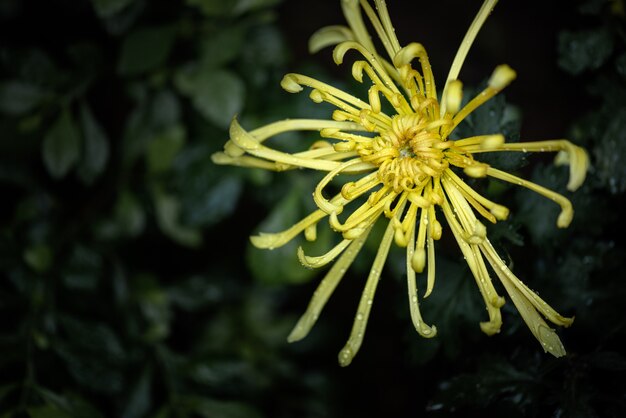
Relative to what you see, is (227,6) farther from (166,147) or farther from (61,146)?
(61,146)

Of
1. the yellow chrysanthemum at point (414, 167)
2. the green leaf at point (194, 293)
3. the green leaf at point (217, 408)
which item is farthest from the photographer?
the green leaf at point (194, 293)

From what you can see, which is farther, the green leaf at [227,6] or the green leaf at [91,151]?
the green leaf at [91,151]

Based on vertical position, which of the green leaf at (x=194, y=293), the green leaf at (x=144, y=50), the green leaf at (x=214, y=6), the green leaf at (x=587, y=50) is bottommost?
the green leaf at (x=194, y=293)

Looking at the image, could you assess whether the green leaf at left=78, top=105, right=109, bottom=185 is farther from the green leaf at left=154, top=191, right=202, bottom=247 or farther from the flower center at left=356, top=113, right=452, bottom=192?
the flower center at left=356, top=113, right=452, bottom=192

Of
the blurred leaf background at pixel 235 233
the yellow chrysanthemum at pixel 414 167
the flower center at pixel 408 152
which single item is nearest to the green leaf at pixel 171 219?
the blurred leaf background at pixel 235 233

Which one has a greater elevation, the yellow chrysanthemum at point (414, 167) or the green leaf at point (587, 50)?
the green leaf at point (587, 50)

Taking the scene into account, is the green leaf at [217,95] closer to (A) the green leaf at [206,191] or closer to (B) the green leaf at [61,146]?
(A) the green leaf at [206,191]

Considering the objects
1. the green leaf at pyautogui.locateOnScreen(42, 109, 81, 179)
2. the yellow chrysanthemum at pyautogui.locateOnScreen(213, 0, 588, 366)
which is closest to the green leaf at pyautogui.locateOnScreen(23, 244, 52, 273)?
the green leaf at pyautogui.locateOnScreen(42, 109, 81, 179)
